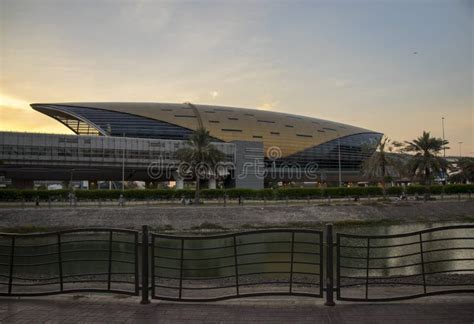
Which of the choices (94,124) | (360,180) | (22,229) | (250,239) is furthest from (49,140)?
(360,180)

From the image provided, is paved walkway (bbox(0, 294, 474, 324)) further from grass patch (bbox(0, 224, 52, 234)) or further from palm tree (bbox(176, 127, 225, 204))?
palm tree (bbox(176, 127, 225, 204))

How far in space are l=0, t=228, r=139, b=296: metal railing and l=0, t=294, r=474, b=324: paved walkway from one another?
1.94 ft

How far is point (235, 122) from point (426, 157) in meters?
51.9

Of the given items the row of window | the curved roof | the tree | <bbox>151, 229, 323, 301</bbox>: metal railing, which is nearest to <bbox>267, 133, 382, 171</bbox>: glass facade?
the curved roof

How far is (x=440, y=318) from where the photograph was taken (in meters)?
5.34

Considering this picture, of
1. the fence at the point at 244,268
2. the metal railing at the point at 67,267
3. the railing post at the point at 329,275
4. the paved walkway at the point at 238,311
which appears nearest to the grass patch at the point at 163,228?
the metal railing at the point at 67,267

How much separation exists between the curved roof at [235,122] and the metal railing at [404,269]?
70787 millimetres

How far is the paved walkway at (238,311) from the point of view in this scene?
17.8ft

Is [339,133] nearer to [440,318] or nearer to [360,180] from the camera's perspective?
[360,180]

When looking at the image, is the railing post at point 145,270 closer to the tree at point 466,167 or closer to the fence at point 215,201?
the fence at point 215,201

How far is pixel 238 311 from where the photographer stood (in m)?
5.81

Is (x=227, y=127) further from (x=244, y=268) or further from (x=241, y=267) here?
(x=244, y=268)

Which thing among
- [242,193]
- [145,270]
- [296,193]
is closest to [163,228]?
[242,193]

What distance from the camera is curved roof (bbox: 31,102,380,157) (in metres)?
92.0
